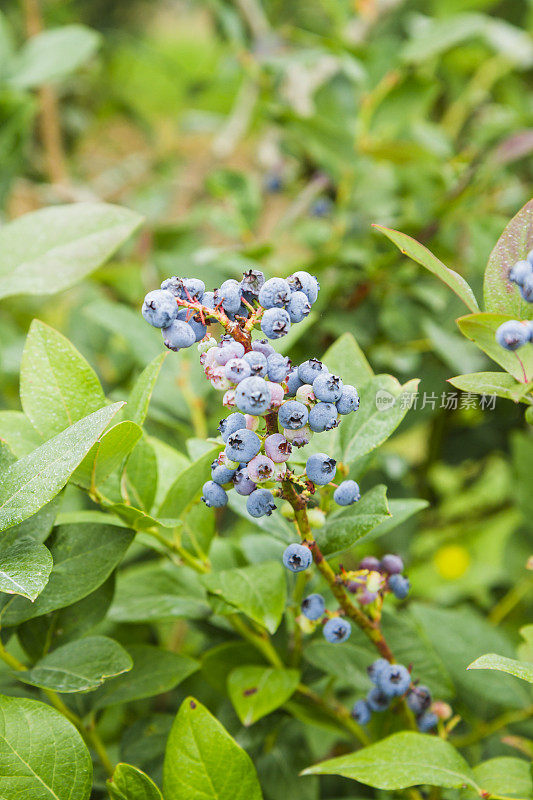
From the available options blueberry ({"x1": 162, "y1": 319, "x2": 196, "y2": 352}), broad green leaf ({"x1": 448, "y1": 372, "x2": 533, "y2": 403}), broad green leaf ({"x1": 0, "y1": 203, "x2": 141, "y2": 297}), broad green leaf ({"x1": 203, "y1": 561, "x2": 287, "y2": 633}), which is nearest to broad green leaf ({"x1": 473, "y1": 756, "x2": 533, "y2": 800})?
broad green leaf ({"x1": 203, "y1": 561, "x2": 287, "y2": 633})

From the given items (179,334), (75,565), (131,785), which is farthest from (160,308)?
(131,785)

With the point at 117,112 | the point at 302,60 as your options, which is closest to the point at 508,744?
the point at 302,60

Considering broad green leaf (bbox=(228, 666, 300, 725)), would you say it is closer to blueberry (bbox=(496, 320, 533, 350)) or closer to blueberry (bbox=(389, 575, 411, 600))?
blueberry (bbox=(389, 575, 411, 600))

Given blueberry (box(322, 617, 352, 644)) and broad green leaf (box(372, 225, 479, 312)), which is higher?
broad green leaf (box(372, 225, 479, 312))

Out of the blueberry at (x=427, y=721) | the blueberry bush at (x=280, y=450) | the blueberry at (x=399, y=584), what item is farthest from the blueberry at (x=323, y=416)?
the blueberry at (x=427, y=721)

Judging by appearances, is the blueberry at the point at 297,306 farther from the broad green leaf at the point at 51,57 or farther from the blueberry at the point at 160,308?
the broad green leaf at the point at 51,57
